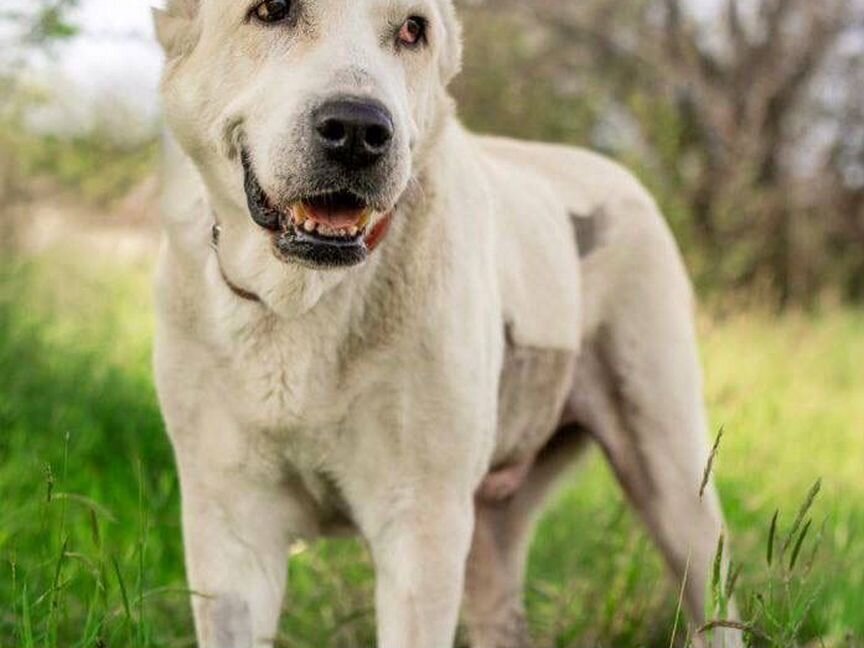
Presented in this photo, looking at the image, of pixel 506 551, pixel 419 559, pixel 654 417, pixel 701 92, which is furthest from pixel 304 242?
pixel 701 92

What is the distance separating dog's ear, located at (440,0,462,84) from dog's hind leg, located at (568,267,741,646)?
1.05m

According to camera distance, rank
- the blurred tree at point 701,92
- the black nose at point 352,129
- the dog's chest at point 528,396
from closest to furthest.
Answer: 1. the black nose at point 352,129
2. the dog's chest at point 528,396
3. the blurred tree at point 701,92

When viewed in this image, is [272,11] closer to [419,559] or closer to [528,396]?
[419,559]

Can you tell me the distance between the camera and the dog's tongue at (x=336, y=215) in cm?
289

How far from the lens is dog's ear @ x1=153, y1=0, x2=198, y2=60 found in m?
3.12

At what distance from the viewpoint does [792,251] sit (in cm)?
1354

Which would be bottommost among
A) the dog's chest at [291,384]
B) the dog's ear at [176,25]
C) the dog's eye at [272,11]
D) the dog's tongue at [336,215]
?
the dog's chest at [291,384]

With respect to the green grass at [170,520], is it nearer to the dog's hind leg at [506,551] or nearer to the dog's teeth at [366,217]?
the dog's hind leg at [506,551]

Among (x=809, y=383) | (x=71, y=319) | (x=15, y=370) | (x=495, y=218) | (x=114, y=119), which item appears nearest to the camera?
(x=495, y=218)

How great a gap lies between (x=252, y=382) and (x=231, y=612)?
52cm

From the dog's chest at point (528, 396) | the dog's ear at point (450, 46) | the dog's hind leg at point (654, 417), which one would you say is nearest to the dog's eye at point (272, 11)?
the dog's ear at point (450, 46)

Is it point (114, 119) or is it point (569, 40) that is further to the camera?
point (569, 40)

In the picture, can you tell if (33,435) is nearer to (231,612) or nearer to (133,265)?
(231,612)

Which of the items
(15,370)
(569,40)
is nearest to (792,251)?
(569,40)
